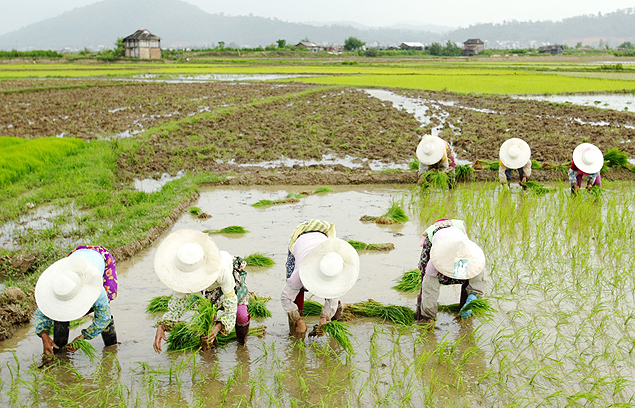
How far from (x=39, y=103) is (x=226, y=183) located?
12207mm

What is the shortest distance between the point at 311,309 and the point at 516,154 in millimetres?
3968

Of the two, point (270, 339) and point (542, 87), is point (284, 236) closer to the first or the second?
point (270, 339)

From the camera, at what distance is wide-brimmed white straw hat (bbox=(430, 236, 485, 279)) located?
10.3 ft

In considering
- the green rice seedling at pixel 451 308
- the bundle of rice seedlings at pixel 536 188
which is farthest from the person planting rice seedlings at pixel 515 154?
the green rice seedling at pixel 451 308

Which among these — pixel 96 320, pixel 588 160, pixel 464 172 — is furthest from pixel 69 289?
pixel 464 172

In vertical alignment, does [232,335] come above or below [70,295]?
below

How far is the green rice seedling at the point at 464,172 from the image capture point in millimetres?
7836

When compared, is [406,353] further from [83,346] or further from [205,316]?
[83,346]

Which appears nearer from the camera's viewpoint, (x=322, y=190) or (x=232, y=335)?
(x=232, y=335)

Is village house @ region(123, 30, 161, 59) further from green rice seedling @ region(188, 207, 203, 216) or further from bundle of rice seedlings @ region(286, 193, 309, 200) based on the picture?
green rice seedling @ region(188, 207, 203, 216)

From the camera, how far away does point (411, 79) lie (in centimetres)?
2542

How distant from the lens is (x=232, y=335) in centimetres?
355

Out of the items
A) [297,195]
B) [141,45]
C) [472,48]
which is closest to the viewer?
[297,195]

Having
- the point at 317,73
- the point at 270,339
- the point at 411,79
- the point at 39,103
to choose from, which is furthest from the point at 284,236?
the point at 317,73
